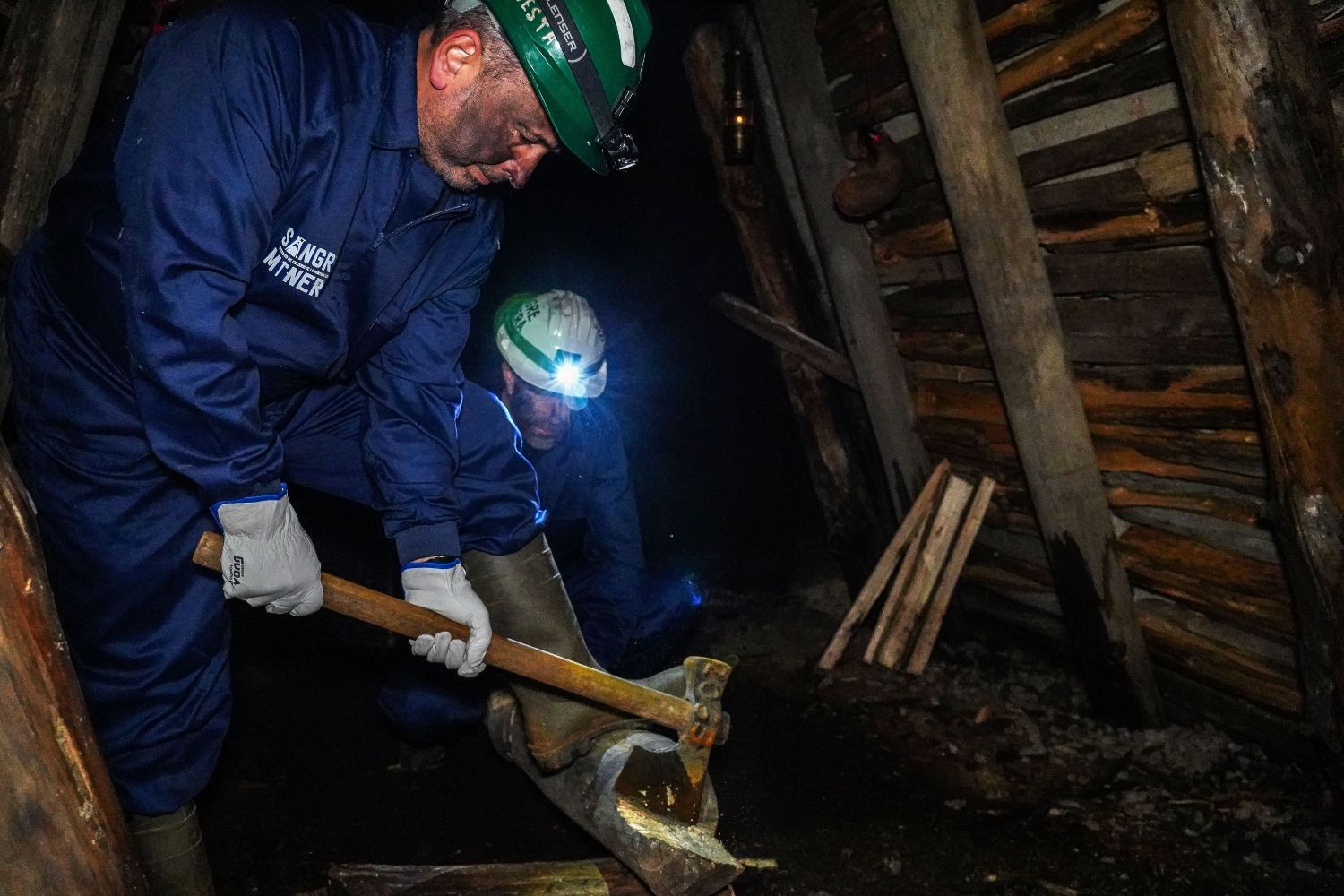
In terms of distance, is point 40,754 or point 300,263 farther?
point 300,263

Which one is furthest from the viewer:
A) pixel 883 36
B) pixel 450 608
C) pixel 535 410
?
pixel 535 410

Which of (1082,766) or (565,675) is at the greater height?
(565,675)

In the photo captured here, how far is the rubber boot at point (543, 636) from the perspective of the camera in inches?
104

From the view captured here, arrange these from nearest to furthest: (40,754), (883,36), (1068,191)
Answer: (40,754) → (1068,191) → (883,36)

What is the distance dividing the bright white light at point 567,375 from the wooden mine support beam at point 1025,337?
1.81m

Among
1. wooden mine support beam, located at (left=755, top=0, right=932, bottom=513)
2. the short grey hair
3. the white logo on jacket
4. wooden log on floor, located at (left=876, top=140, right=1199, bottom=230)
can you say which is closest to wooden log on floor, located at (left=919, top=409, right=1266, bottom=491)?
wooden mine support beam, located at (left=755, top=0, right=932, bottom=513)

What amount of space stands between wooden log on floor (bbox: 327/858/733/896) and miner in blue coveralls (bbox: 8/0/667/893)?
1.64 feet

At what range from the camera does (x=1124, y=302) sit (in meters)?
3.08

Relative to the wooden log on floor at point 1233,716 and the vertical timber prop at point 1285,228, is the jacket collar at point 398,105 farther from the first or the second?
the wooden log on floor at point 1233,716

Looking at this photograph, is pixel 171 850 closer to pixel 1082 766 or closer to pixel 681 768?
pixel 681 768

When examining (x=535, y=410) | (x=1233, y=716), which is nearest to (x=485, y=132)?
(x=535, y=410)

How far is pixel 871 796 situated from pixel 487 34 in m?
3.02

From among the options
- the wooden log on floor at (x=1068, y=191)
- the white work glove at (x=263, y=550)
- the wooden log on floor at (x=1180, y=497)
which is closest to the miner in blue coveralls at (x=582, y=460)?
the wooden log on floor at (x=1068, y=191)

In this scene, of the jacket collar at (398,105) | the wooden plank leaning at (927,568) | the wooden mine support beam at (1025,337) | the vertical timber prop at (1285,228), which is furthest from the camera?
the wooden plank leaning at (927,568)
